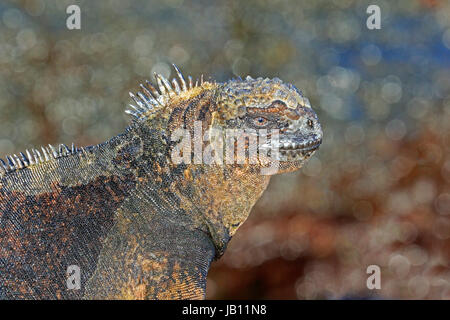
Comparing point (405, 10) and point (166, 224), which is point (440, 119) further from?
point (166, 224)

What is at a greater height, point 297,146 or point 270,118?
point 270,118

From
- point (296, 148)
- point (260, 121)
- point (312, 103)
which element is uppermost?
point (312, 103)

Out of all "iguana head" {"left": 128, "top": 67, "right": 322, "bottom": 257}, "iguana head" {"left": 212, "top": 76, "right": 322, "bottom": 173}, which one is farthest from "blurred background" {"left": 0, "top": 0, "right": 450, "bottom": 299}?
"iguana head" {"left": 212, "top": 76, "right": 322, "bottom": 173}

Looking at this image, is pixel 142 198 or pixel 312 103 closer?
pixel 142 198

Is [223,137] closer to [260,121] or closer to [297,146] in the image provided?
[260,121]

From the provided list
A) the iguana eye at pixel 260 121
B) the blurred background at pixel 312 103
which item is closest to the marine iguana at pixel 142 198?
the iguana eye at pixel 260 121

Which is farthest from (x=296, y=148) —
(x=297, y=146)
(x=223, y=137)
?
(x=223, y=137)

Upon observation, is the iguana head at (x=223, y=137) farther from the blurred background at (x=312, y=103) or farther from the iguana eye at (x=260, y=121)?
the blurred background at (x=312, y=103)
